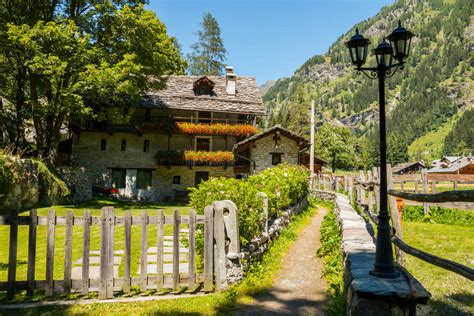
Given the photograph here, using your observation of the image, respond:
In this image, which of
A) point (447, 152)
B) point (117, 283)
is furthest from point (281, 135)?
point (447, 152)

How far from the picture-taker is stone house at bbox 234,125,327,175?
100 feet

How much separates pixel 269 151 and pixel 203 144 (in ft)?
20.5

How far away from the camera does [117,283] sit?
18.1 ft

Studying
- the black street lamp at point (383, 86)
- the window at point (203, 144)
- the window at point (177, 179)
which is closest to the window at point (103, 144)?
the window at point (177, 179)

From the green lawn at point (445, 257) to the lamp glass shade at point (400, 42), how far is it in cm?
369

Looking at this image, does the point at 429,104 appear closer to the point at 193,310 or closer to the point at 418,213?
the point at 418,213

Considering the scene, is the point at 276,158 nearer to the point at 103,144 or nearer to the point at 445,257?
the point at 103,144

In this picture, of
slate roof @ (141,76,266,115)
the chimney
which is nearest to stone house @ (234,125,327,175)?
slate roof @ (141,76,266,115)

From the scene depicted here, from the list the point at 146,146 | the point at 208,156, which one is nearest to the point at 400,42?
the point at 208,156

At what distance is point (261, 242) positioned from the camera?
315 inches

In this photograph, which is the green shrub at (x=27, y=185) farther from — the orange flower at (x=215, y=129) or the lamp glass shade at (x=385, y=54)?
the lamp glass shade at (x=385, y=54)

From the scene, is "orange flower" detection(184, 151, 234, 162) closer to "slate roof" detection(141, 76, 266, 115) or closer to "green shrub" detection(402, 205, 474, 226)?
"slate roof" detection(141, 76, 266, 115)

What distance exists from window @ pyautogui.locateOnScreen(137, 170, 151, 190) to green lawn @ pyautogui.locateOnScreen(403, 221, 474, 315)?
2116cm

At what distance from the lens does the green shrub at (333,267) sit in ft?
17.0
